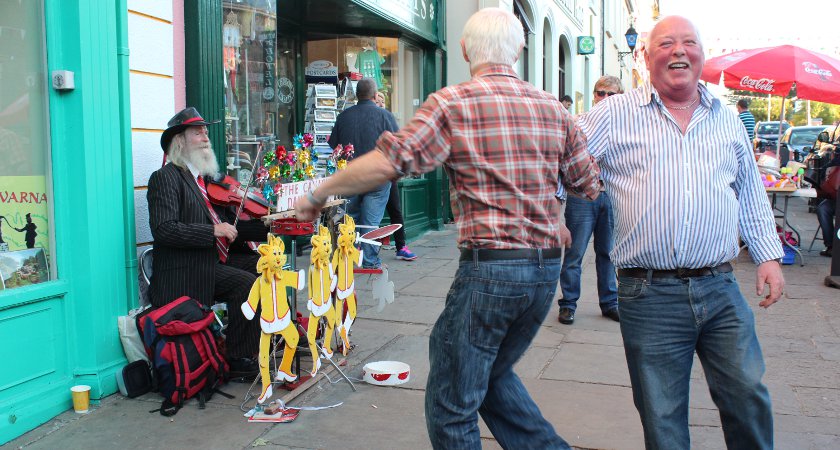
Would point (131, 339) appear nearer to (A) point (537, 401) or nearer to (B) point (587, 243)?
(A) point (537, 401)

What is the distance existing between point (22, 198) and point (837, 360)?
4.91m

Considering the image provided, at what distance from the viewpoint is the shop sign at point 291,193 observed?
14.4ft

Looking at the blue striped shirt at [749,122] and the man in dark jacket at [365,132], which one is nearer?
the man in dark jacket at [365,132]

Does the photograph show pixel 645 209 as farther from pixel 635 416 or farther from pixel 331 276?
pixel 331 276

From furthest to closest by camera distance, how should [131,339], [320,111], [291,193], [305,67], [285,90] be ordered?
[305,67] → [320,111] → [285,90] → [291,193] → [131,339]

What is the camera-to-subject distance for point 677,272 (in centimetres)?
274

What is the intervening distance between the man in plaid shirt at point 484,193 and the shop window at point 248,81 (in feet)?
12.9

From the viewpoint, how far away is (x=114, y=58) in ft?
13.9

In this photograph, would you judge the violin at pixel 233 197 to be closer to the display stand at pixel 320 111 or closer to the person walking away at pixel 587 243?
the person walking away at pixel 587 243

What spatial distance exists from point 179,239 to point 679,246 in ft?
8.63

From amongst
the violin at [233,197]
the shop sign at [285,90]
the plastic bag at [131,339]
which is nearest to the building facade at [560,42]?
the shop sign at [285,90]

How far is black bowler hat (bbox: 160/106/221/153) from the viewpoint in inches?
174

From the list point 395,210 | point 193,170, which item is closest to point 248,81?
point 395,210

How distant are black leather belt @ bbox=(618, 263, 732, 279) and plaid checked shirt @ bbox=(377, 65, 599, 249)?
341 millimetres
